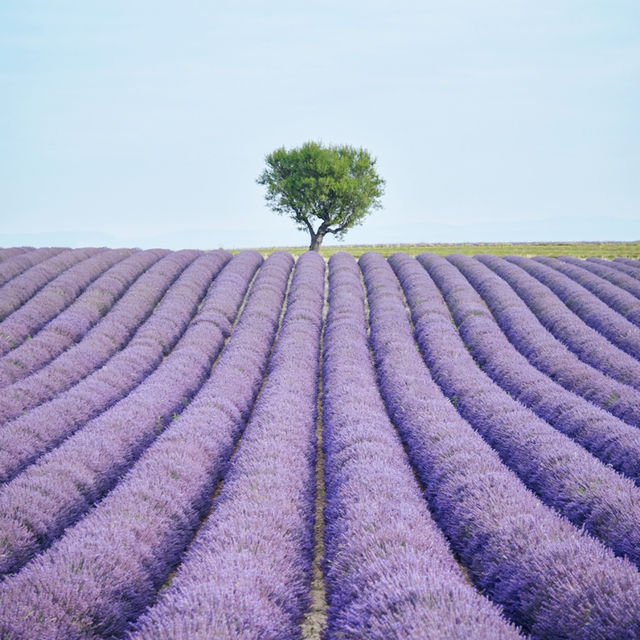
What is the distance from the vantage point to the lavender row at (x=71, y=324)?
35.9 feet

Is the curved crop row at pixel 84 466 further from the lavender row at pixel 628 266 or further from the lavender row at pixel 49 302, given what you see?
the lavender row at pixel 628 266

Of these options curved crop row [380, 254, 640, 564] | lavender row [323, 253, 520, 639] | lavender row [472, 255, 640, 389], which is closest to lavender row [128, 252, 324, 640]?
lavender row [323, 253, 520, 639]

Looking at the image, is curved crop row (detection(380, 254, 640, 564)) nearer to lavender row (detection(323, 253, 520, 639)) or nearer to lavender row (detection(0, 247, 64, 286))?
lavender row (detection(323, 253, 520, 639))

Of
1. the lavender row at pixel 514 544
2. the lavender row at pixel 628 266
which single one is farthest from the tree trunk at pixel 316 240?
the lavender row at pixel 514 544

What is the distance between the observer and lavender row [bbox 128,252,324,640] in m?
3.30

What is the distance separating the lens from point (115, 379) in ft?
32.6

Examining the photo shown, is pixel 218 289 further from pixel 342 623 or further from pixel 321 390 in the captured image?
pixel 342 623

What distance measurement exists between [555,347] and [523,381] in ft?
8.91

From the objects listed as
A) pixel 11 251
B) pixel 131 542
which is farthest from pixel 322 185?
pixel 131 542

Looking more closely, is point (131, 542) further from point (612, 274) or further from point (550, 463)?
point (612, 274)

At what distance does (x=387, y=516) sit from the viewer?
452 cm

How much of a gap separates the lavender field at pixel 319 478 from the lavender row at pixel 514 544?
2 centimetres

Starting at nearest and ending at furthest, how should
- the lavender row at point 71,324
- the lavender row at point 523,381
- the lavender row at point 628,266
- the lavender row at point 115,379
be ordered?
the lavender row at point 523,381
the lavender row at point 115,379
the lavender row at point 71,324
the lavender row at point 628,266

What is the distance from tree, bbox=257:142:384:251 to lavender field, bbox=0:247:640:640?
Result: 21949 mm
